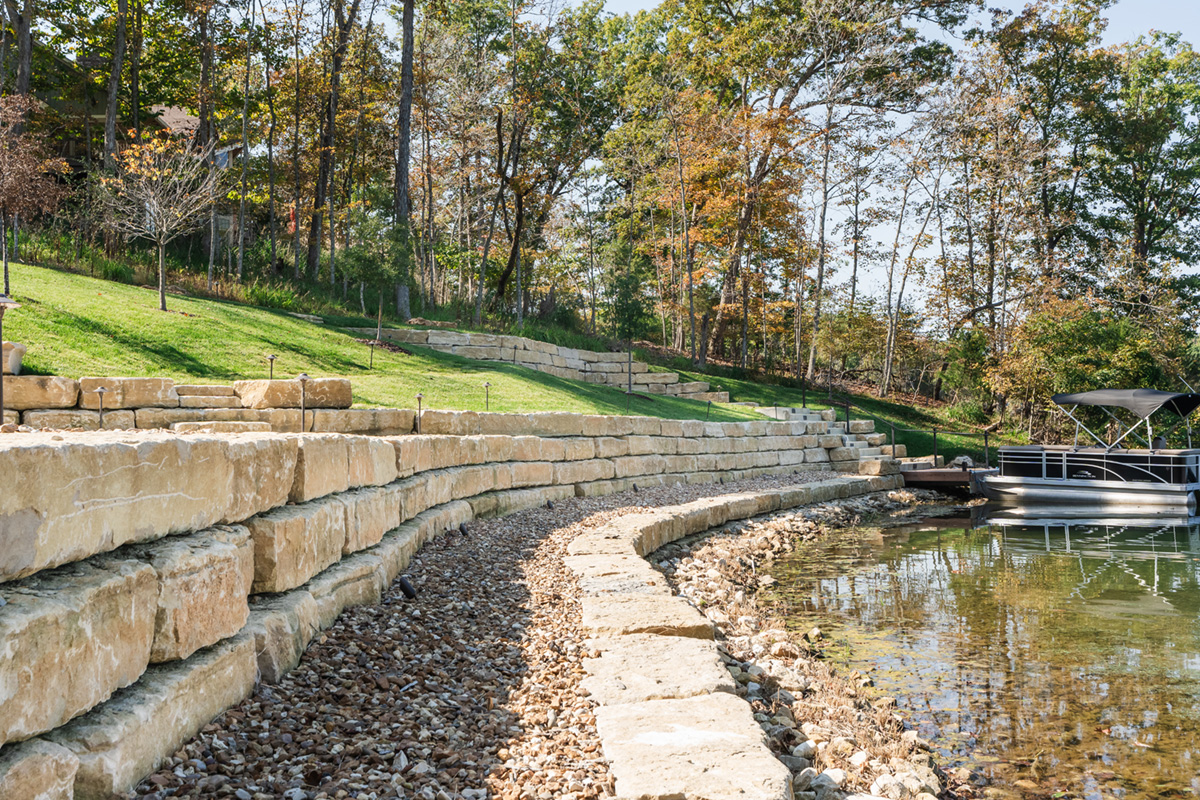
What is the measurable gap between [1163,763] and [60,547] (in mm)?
4895

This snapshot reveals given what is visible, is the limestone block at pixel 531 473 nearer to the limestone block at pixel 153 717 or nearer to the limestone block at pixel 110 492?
the limestone block at pixel 110 492

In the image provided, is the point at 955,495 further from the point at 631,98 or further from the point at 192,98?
the point at 192,98

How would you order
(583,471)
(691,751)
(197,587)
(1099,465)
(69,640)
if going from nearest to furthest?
(69,640) < (197,587) < (691,751) < (583,471) < (1099,465)

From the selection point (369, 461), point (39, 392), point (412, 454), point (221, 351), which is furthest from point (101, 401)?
point (221, 351)

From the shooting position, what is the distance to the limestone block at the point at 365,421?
7102 mm

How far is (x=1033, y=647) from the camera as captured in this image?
6.00 meters

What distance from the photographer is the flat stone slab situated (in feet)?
10.9

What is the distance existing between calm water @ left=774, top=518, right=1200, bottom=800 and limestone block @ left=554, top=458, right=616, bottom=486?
2.75 m

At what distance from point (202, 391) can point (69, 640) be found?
6.04 m

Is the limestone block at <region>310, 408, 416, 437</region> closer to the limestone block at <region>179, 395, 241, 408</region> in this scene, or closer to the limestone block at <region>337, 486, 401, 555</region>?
the limestone block at <region>179, 395, 241, 408</region>

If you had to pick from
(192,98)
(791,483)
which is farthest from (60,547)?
(192,98)

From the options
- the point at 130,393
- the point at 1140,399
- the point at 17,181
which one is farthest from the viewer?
the point at 1140,399

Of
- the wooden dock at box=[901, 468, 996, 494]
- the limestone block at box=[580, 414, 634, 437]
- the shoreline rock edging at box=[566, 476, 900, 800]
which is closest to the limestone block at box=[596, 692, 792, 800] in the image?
the shoreline rock edging at box=[566, 476, 900, 800]

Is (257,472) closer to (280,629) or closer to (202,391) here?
(280,629)
